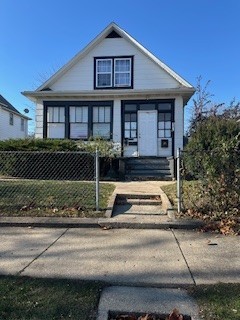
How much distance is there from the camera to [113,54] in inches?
685

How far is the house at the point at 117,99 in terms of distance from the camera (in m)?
16.6

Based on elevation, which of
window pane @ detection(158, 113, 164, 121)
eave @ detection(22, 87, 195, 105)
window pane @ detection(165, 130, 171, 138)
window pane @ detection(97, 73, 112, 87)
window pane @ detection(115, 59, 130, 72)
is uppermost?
window pane @ detection(115, 59, 130, 72)

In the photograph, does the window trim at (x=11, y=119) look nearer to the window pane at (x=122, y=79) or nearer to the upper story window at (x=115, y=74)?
the upper story window at (x=115, y=74)

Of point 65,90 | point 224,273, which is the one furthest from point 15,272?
point 65,90

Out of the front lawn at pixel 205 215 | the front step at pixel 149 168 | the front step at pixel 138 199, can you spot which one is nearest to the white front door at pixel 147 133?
the front step at pixel 149 168

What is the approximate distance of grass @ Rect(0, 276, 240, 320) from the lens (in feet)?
10.4

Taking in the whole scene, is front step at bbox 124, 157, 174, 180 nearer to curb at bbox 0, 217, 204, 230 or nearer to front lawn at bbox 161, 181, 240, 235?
front lawn at bbox 161, 181, 240, 235

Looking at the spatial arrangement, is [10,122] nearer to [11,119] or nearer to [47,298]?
[11,119]

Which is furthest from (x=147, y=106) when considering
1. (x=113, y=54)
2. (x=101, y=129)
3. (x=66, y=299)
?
(x=66, y=299)

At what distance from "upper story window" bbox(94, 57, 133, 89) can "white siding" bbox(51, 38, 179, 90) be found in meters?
0.25

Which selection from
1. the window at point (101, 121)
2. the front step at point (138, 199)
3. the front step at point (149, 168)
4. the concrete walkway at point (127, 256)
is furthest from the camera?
the window at point (101, 121)

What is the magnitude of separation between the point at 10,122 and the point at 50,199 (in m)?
25.5

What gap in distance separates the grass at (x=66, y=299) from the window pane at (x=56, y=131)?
539 inches

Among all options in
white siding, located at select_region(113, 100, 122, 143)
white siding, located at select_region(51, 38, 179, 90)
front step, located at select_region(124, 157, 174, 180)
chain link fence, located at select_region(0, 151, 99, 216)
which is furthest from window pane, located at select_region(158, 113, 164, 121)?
chain link fence, located at select_region(0, 151, 99, 216)
